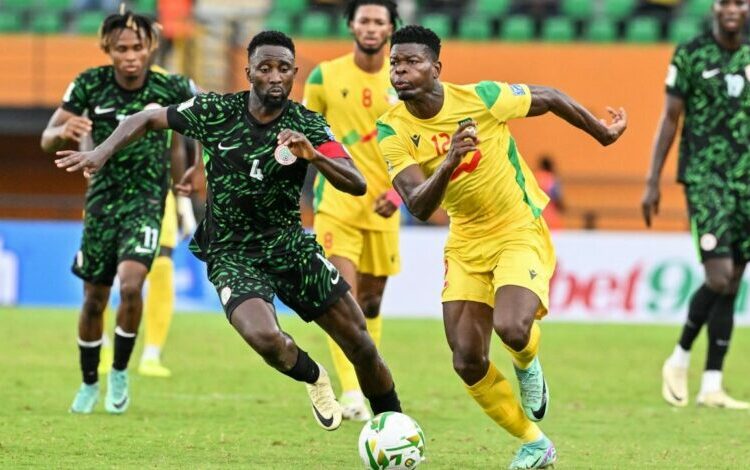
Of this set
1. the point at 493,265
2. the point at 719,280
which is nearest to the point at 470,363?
the point at 493,265

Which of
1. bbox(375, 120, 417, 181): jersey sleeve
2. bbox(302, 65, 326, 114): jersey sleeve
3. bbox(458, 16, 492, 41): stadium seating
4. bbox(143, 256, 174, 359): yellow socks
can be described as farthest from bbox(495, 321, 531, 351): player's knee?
bbox(458, 16, 492, 41): stadium seating

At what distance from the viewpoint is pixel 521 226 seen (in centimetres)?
828

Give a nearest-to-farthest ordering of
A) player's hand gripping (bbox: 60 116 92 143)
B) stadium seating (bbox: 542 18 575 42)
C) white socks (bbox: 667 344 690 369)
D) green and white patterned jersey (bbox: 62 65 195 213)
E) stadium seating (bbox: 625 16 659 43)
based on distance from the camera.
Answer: player's hand gripping (bbox: 60 116 92 143) < green and white patterned jersey (bbox: 62 65 195 213) < white socks (bbox: 667 344 690 369) < stadium seating (bbox: 542 18 575 42) < stadium seating (bbox: 625 16 659 43)

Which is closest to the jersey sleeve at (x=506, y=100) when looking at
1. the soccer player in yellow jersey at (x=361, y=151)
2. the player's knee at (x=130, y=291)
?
the soccer player in yellow jersey at (x=361, y=151)

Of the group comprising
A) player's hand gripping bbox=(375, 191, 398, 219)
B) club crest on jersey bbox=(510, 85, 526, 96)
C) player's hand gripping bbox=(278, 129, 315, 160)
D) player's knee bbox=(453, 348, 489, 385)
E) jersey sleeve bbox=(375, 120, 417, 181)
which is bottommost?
player's knee bbox=(453, 348, 489, 385)

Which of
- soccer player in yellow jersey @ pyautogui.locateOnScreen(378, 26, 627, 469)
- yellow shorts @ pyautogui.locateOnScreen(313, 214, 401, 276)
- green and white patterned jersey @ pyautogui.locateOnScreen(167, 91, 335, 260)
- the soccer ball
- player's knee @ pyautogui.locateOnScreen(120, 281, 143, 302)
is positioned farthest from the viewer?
yellow shorts @ pyautogui.locateOnScreen(313, 214, 401, 276)

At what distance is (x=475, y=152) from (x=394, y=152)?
0.47 metres

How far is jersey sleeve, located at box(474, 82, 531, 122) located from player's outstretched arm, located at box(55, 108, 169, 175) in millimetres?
1765

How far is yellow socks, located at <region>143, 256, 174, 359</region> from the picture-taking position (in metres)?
12.7

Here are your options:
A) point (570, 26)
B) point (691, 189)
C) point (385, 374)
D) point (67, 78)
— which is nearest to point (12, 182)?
point (67, 78)

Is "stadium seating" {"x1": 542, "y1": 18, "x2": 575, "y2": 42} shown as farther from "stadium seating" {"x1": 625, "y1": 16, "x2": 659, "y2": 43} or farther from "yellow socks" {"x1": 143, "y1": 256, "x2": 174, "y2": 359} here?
"yellow socks" {"x1": 143, "y1": 256, "x2": 174, "y2": 359}

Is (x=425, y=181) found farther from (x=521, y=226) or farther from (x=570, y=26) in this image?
(x=570, y=26)

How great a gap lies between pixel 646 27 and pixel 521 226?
1623 cm

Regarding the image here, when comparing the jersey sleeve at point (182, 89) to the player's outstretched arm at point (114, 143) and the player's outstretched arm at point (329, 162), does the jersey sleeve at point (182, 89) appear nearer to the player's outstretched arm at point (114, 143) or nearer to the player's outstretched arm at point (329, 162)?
the player's outstretched arm at point (114, 143)
